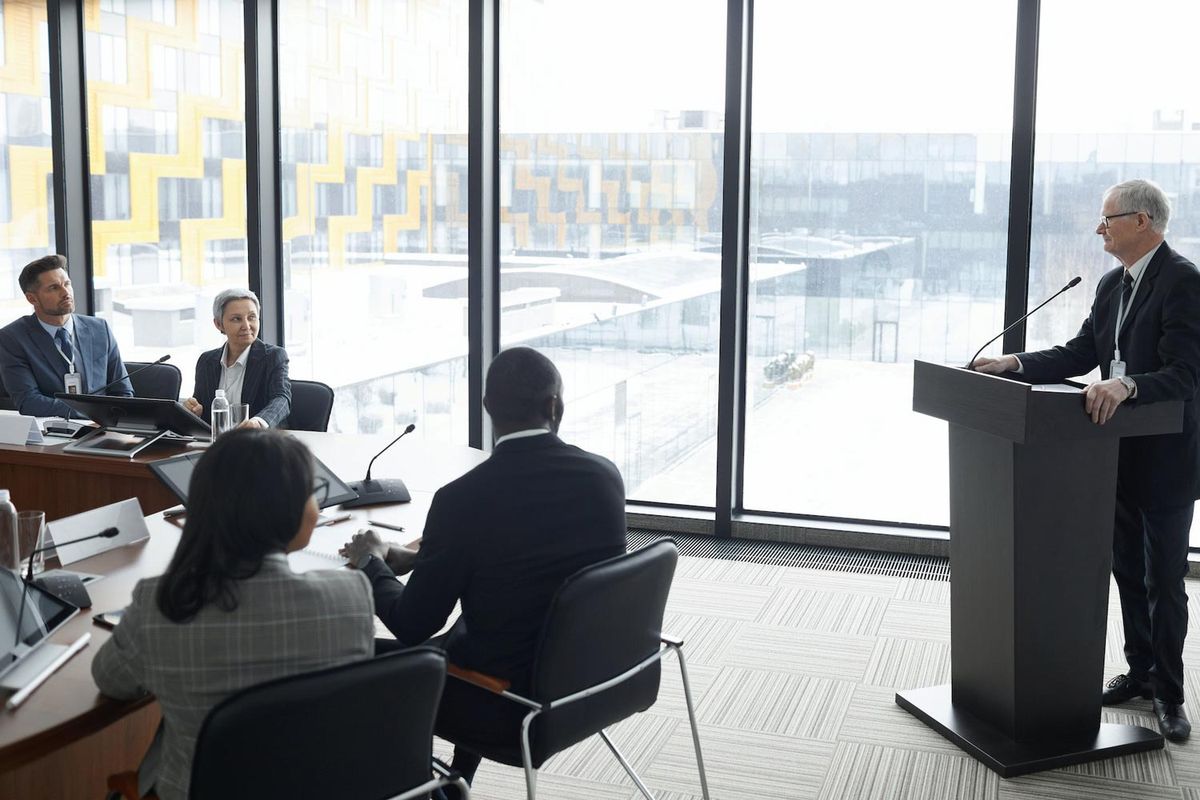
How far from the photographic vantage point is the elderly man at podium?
135 inches

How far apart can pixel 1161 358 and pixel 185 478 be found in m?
2.86

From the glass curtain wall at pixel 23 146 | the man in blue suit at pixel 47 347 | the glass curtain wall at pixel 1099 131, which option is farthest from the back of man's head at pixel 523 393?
the glass curtain wall at pixel 23 146

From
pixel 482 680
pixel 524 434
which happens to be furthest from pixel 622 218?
pixel 482 680

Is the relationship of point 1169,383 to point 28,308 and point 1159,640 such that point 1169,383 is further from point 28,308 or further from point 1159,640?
point 28,308

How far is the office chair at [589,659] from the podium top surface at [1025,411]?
3.82 feet

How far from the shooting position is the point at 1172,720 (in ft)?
11.8

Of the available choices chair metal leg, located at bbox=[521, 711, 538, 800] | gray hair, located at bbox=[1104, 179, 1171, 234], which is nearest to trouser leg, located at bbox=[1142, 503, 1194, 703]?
gray hair, located at bbox=[1104, 179, 1171, 234]

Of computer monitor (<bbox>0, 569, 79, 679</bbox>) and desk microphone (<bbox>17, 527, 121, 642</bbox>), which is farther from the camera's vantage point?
desk microphone (<bbox>17, 527, 121, 642</bbox>)

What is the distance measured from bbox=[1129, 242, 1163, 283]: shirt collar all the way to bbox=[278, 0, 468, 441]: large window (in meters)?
3.48

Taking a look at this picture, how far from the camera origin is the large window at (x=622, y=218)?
5.70 m

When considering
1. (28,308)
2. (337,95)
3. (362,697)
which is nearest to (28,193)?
(28,308)

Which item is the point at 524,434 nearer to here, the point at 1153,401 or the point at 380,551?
the point at 380,551

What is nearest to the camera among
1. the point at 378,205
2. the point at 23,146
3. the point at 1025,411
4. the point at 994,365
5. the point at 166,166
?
the point at 1025,411

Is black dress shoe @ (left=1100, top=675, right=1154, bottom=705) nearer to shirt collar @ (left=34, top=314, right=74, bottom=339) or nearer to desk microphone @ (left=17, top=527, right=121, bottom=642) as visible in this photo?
desk microphone @ (left=17, top=527, right=121, bottom=642)
